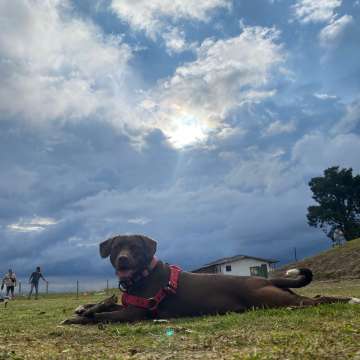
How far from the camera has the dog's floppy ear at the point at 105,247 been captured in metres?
8.30

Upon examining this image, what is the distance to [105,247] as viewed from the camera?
832cm

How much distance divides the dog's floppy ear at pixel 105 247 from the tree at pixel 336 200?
6486cm

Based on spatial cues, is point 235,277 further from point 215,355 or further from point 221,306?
point 215,355

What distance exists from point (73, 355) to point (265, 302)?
151 inches

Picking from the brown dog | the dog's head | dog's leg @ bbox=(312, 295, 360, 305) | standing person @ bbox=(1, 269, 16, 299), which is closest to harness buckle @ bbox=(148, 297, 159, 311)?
the brown dog

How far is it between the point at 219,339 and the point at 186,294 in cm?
278

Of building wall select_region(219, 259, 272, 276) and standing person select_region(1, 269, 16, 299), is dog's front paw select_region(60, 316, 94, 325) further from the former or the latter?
building wall select_region(219, 259, 272, 276)

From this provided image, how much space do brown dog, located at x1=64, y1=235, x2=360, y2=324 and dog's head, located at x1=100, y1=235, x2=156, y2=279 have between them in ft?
0.05

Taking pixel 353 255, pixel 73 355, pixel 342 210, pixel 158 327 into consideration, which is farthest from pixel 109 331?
pixel 342 210

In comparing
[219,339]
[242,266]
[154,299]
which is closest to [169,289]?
[154,299]

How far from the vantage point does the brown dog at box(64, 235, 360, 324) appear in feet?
23.2

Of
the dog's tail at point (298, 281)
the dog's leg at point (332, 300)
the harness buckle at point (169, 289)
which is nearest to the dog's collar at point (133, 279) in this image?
the harness buckle at point (169, 289)

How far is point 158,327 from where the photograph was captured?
19.4 ft

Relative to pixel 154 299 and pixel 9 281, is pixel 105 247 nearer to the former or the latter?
pixel 154 299
